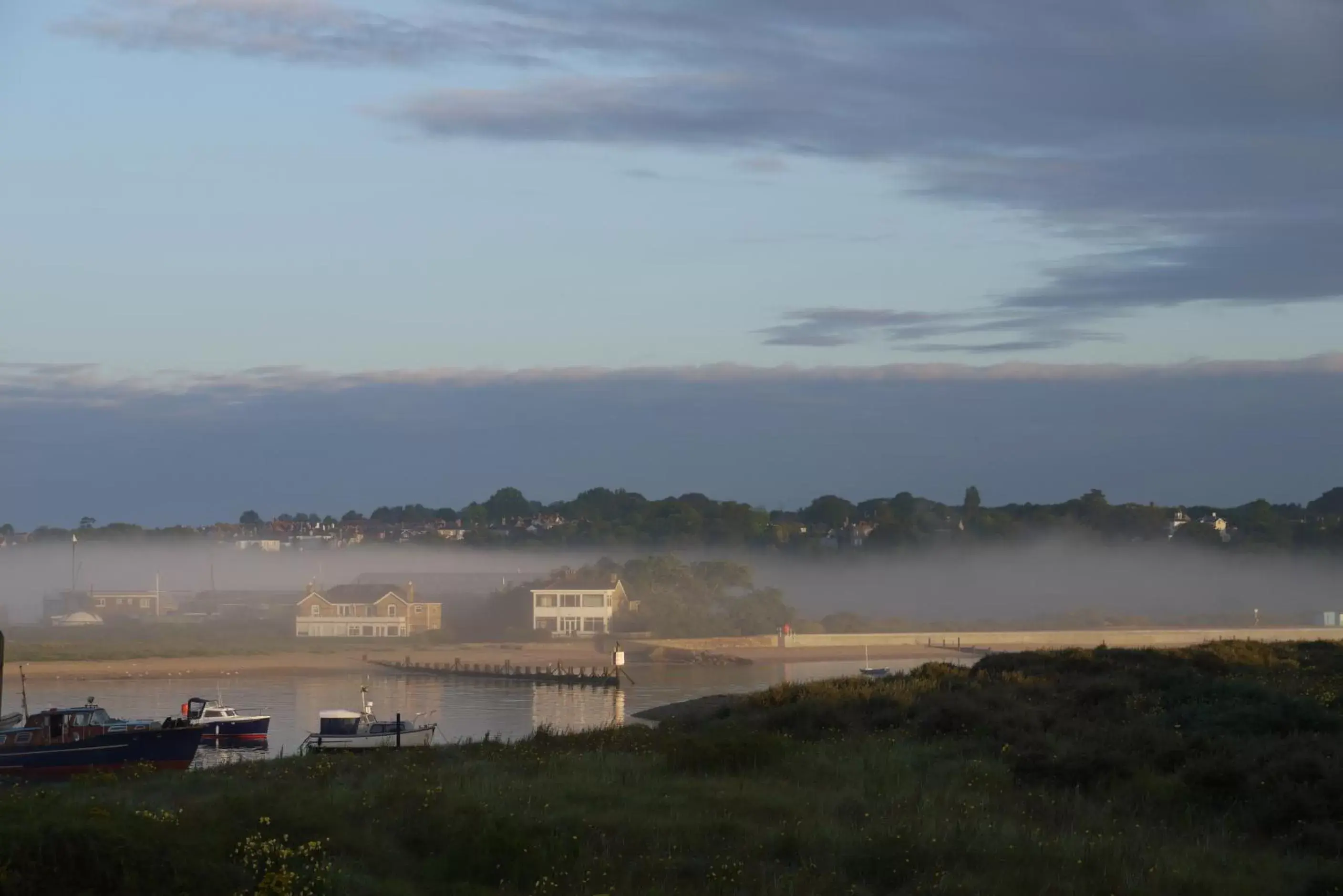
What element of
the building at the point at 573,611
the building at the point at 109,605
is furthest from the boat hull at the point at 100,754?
the building at the point at 109,605

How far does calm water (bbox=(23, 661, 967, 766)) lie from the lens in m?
56.1

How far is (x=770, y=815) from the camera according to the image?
56.4 feet

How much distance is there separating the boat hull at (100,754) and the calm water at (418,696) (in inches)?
299

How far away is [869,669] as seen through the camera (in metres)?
80.4

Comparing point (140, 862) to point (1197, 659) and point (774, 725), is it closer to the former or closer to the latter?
point (774, 725)

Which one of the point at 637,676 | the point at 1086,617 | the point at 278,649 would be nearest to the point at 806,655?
the point at 637,676

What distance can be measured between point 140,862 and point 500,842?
150 inches

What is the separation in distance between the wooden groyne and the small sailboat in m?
13.9

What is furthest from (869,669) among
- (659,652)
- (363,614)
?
(363,614)

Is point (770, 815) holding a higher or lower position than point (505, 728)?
higher

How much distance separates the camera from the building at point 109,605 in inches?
5197

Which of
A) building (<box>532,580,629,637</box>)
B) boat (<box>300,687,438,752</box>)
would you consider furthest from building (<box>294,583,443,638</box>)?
boat (<box>300,687,438,752</box>)

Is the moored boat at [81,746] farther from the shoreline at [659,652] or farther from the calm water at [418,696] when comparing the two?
the shoreline at [659,652]

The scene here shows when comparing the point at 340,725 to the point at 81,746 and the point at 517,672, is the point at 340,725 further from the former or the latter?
the point at 517,672
